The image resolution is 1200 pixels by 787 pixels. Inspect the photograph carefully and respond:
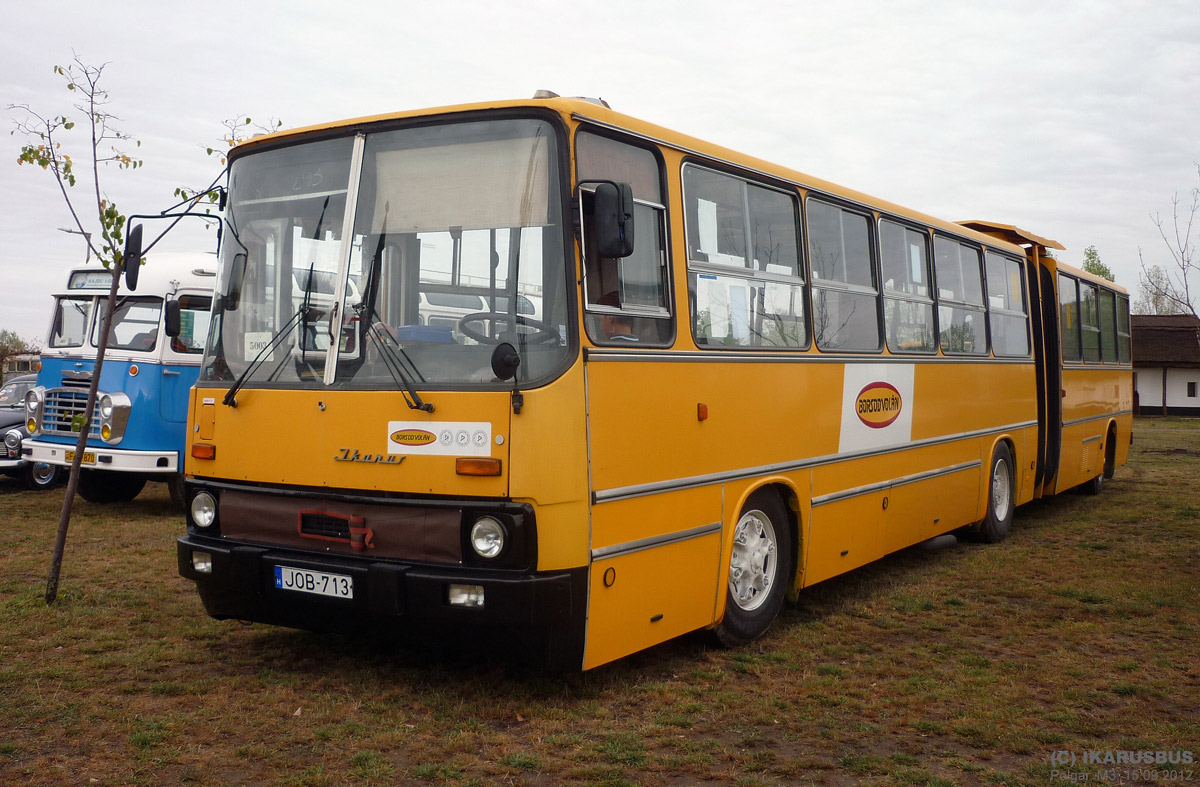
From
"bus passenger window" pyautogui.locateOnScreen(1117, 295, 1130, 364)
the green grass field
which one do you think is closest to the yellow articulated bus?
the green grass field

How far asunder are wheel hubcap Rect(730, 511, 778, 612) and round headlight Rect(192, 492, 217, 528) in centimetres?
295

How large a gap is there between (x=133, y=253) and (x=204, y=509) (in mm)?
1896

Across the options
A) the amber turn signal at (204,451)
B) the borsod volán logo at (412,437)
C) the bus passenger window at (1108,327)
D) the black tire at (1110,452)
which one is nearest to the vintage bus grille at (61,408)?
the amber turn signal at (204,451)

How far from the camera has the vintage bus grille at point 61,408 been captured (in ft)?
41.5

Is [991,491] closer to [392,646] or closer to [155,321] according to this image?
[392,646]

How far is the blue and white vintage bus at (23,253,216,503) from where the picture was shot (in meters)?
12.1

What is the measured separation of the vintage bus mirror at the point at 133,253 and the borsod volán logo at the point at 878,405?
4.97 meters

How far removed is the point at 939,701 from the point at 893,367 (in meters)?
3.55

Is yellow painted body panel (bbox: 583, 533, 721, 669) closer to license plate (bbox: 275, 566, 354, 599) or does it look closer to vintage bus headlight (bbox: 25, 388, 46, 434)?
license plate (bbox: 275, 566, 354, 599)

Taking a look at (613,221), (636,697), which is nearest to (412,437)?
(613,221)

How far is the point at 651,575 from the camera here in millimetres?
5598

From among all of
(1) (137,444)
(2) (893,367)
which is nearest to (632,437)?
(2) (893,367)

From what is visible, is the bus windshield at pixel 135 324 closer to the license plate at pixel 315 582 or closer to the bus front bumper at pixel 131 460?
the bus front bumper at pixel 131 460

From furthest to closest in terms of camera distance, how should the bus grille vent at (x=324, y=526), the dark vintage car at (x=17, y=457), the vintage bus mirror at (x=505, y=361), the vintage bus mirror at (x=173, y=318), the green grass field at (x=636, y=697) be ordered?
the dark vintage car at (x=17, y=457)
the vintage bus mirror at (x=173, y=318)
the bus grille vent at (x=324, y=526)
the vintage bus mirror at (x=505, y=361)
the green grass field at (x=636, y=697)
